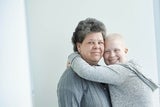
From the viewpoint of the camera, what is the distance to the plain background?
1368 millimetres

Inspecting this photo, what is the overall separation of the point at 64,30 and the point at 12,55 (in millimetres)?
582

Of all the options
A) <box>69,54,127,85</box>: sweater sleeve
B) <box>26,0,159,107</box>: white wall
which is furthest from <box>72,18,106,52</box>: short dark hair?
<box>26,0,159,107</box>: white wall

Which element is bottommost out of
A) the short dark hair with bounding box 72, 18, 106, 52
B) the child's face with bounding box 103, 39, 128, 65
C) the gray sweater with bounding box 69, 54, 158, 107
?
the gray sweater with bounding box 69, 54, 158, 107

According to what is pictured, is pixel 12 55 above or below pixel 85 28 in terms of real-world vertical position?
below

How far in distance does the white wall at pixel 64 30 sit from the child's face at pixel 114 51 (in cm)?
34

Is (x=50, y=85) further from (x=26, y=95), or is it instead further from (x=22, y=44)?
(x=22, y=44)

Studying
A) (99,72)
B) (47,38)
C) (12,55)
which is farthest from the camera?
(47,38)

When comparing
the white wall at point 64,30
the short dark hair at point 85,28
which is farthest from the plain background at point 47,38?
the short dark hair at point 85,28

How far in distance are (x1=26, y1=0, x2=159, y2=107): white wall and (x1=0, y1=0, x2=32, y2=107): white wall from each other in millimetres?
255

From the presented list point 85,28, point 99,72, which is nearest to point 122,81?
point 99,72

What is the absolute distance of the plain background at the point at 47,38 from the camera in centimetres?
137

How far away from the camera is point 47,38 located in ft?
6.01

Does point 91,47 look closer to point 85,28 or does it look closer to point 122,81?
point 85,28

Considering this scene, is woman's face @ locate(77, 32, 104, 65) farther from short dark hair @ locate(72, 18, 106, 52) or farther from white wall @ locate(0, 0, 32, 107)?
white wall @ locate(0, 0, 32, 107)
